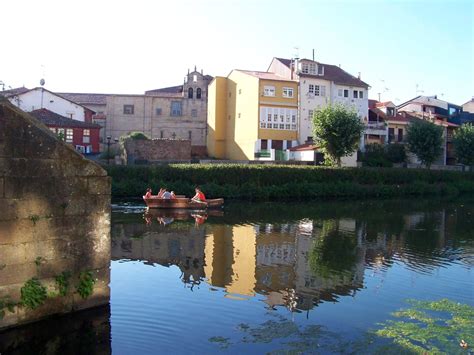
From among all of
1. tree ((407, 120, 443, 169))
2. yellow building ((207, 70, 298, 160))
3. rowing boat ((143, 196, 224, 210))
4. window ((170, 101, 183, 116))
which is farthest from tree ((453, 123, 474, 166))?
rowing boat ((143, 196, 224, 210))

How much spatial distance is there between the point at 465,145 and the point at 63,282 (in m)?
65.6

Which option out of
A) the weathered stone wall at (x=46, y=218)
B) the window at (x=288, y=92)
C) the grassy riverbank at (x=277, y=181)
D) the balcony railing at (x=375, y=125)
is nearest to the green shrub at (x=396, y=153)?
the balcony railing at (x=375, y=125)

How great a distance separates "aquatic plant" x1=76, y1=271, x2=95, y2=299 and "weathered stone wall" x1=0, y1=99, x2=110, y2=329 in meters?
0.08

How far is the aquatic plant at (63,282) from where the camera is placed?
36.7ft

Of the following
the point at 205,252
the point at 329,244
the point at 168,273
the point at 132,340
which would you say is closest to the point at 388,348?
the point at 132,340

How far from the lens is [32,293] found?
1066cm

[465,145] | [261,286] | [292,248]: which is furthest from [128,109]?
[261,286]

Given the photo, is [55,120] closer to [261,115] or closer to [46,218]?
[261,115]

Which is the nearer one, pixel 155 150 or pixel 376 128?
pixel 155 150

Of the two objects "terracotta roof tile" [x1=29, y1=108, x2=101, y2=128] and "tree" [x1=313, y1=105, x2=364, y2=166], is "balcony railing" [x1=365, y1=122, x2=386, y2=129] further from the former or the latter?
"terracotta roof tile" [x1=29, y1=108, x2=101, y2=128]

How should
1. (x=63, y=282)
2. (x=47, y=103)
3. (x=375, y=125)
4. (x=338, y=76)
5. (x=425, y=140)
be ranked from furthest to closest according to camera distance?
(x=375, y=125) → (x=338, y=76) → (x=47, y=103) → (x=425, y=140) → (x=63, y=282)

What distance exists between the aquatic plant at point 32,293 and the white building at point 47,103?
2284 inches

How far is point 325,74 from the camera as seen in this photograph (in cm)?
6906

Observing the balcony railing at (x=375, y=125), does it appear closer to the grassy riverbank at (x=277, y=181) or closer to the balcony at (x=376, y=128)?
the balcony at (x=376, y=128)
